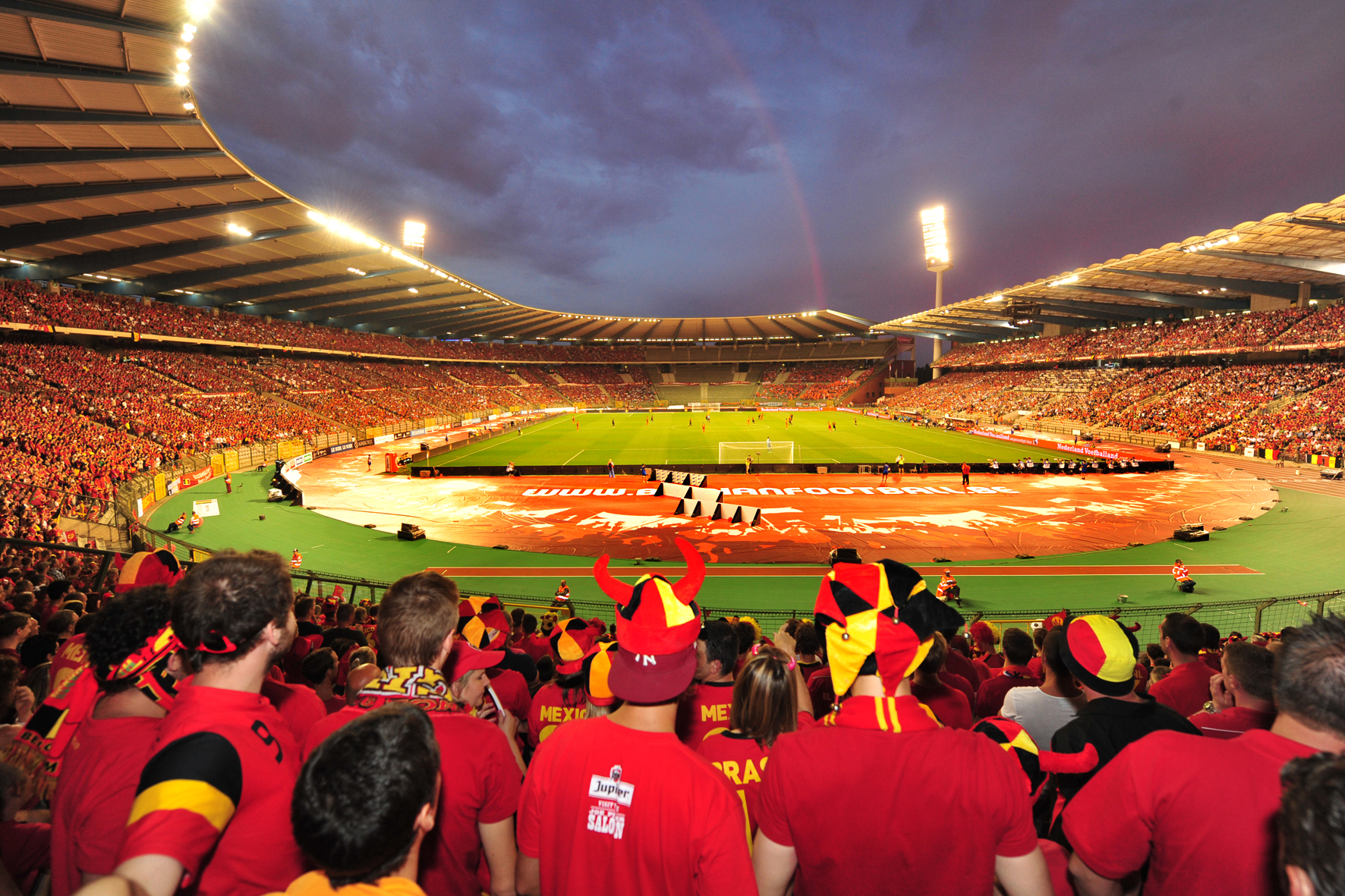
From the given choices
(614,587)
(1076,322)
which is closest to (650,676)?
(614,587)

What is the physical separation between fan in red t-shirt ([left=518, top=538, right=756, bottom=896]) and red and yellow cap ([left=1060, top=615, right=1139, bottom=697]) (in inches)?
81.4

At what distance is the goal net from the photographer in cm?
4134

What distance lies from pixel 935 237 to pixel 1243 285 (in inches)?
1993

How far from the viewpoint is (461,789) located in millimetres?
2547

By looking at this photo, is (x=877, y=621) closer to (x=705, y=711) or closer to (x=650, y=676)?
(x=650, y=676)

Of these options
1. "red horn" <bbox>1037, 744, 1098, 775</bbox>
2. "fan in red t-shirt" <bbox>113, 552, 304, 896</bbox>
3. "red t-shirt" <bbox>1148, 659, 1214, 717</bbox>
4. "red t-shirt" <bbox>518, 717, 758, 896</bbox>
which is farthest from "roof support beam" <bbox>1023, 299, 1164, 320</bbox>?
"fan in red t-shirt" <bbox>113, 552, 304, 896</bbox>

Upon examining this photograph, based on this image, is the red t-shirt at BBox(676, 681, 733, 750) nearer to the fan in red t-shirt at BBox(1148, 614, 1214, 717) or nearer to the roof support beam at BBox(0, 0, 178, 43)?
the fan in red t-shirt at BBox(1148, 614, 1214, 717)

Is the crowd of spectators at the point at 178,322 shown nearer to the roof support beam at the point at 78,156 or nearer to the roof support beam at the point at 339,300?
the roof support beam at the point at 339,300

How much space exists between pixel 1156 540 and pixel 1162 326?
5476 centimetres

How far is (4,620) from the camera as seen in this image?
243 inches

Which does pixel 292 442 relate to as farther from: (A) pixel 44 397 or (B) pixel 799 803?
(B) pixel 799 803

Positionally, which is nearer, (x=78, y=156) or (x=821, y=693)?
(x=821, y=693)

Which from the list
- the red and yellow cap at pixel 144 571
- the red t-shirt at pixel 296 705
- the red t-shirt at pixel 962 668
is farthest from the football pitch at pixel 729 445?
Result: the red t-shirt at pixel 296 705

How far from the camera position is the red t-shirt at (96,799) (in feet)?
7.63
